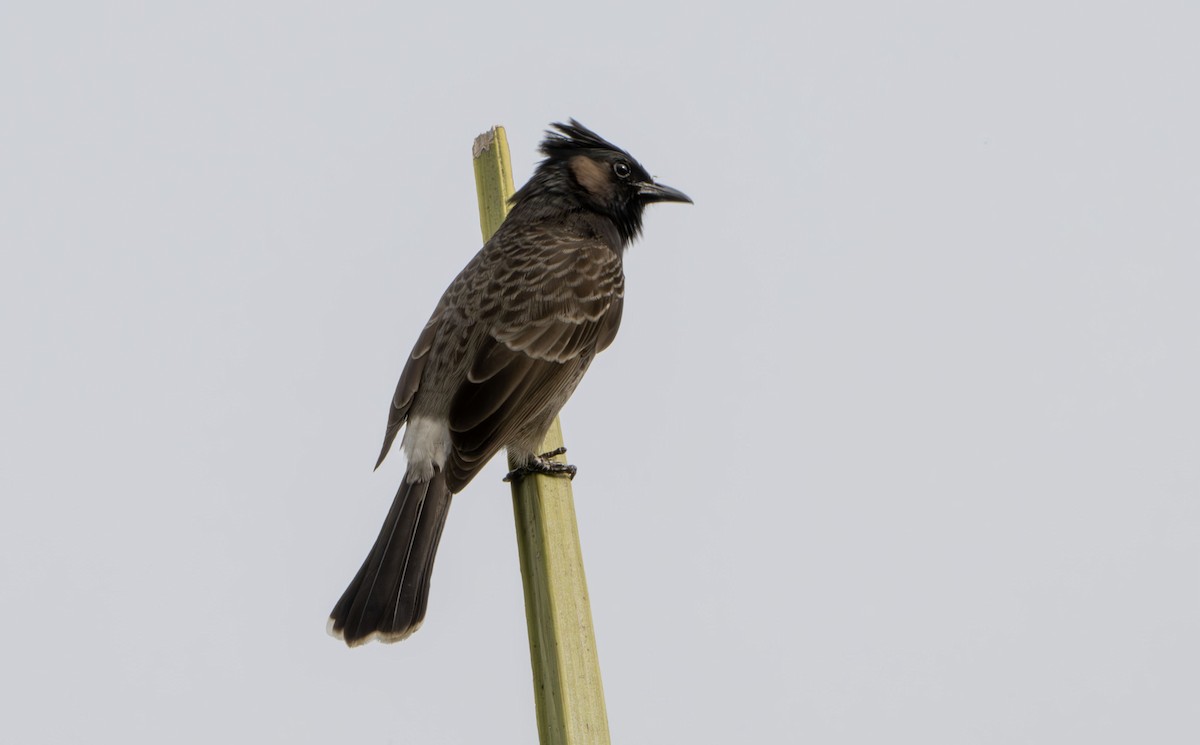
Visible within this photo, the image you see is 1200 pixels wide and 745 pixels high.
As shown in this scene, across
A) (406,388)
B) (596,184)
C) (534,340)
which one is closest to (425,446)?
(406,388)

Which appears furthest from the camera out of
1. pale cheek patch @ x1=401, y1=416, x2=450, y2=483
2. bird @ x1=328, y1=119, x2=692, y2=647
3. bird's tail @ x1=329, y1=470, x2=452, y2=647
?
pale cheek patch @ x1=401, y1=416, x2=450, y2=483

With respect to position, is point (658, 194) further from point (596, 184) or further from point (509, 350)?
point (509, 350)

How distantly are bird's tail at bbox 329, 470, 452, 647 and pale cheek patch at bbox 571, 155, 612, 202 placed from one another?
2007 millimetres

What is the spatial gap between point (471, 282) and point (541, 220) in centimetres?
57

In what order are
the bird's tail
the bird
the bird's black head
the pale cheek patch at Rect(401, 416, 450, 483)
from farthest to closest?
the bird's black head
the pale cheek patch at Rect(401, 416, 450, 483)
the bird
the bird's tail

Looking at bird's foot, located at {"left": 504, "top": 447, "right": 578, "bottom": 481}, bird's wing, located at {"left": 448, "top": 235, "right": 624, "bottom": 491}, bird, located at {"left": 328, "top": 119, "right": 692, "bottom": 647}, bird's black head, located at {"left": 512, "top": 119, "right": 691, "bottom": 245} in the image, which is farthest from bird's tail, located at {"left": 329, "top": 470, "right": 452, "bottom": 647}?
bird's black head, located at {"left": 512, "top": 119, "right": 691, "bottom": 245}

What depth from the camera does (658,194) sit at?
5957mm

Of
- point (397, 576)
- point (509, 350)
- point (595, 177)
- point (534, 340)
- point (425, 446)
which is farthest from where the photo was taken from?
point (595, 177)

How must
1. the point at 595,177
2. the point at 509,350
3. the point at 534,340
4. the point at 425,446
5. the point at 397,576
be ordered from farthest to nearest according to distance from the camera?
the point at 595,177 → the point at 534,340 → the point at 509,350 → the point at 425,446 → the point at 397,576

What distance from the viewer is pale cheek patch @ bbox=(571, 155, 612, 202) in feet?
19.4

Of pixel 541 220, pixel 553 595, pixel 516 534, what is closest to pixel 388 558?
pixel 516 534

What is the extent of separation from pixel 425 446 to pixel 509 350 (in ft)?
1.76

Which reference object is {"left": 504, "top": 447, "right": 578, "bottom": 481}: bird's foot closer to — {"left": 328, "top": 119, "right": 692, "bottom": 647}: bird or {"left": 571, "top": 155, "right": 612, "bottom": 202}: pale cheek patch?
{"left": 328, "top": 119, "right": 692, "bottom": 647}: bird

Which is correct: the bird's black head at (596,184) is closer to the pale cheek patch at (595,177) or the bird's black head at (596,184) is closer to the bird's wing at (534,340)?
the pale cheek patch at (595,177)
